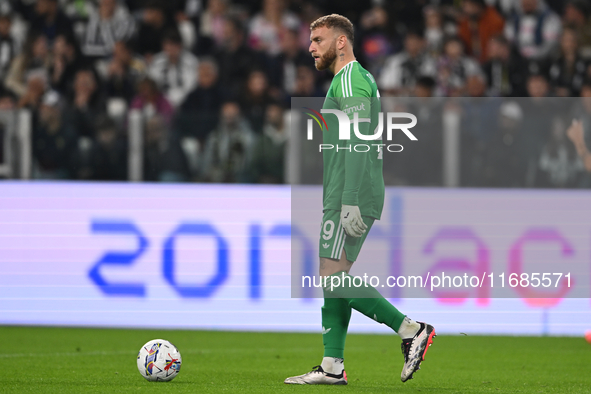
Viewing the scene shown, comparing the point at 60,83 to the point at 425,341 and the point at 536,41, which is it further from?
the point at 425,341

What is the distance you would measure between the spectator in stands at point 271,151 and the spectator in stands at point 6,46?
4313 millimetres

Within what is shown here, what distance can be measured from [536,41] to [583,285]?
4.41m

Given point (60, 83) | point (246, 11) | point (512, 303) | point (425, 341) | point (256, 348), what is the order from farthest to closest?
point (246, 11)
point (60, 83)
point (512, 303)
point (256, 348)
point (425, 341)

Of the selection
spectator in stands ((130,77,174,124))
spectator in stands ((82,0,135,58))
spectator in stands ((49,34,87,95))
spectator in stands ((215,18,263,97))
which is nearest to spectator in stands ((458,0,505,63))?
spectator in stands ((215,18,263,97))

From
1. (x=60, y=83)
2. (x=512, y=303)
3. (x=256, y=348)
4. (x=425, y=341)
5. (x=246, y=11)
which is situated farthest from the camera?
(x=246, y=11)

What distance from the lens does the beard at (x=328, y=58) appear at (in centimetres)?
550

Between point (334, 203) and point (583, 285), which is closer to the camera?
point (334, 203)

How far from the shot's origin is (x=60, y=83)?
11641 millimetres

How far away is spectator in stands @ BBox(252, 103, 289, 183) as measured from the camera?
9.27 metres

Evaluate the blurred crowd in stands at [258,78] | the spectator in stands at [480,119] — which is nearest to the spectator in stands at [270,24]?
the blurred crowd in stands at [258,78]

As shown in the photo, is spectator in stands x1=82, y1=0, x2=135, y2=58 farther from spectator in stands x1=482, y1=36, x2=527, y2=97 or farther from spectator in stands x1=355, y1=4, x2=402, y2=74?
spectator in stands x1=482, y1=36, x2=527, y2=97

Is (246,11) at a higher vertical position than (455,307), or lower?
higher

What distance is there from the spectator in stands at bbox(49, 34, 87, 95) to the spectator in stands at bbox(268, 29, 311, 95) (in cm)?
239

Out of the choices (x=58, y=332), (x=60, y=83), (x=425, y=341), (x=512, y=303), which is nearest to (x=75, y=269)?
(x=58, y=332)
